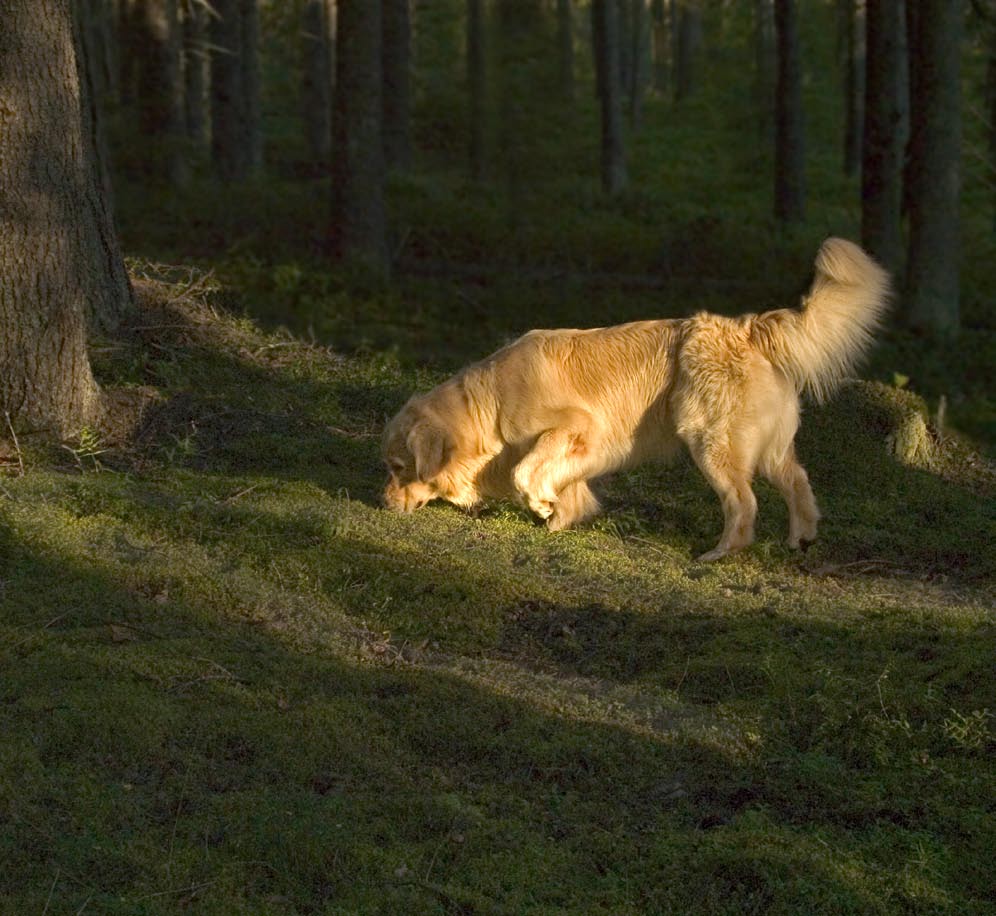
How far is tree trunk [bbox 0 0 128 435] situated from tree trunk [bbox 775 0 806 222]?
1957cm

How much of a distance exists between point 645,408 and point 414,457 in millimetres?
1519

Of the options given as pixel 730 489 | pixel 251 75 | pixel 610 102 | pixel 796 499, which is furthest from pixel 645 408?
pixel 251 75

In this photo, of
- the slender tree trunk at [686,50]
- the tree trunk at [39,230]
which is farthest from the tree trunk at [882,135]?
the slender tree trunk at [686,50]

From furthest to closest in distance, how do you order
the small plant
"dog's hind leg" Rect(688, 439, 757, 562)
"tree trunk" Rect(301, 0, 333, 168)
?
"tree trunk" Rect(301, 0, 333, 168)
the small plant
"dog's hind leg" Rect(688, 439, 757, 562)

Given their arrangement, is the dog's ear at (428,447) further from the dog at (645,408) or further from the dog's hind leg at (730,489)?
the dog's hind leg at (730,489)

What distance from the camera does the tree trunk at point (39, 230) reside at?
890 cm

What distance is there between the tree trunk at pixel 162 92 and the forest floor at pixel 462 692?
1941cm

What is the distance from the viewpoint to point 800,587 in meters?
8.02

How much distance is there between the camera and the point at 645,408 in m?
8.77

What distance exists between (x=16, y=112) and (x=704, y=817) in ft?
21.5

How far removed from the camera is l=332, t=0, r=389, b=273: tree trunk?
18.6m

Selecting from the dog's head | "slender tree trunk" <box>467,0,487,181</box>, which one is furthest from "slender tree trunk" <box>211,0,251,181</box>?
the dog's head

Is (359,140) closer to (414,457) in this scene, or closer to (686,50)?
(414,457)

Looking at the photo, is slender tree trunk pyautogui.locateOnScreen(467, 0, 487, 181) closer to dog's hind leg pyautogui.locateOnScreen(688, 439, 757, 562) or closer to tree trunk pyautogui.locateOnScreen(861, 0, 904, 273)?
tree trunk pyautogui.locateOnScreen(861, 0, 904, 273)
